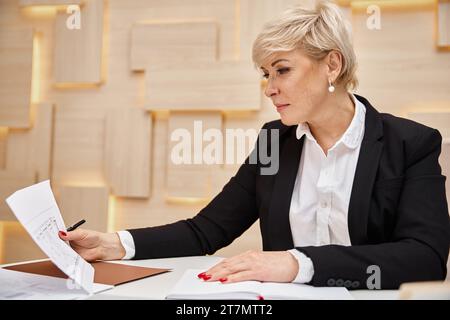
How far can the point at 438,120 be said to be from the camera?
5.67 ft

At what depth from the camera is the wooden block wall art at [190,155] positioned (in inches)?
76.1

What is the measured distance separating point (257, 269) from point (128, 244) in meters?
0.39

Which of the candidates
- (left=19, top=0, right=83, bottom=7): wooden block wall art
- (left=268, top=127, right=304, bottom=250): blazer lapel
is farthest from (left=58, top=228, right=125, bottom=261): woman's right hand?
(left=19, top=0, right=83, bottom=7): wooden block wall art

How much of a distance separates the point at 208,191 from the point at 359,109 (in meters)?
0.91

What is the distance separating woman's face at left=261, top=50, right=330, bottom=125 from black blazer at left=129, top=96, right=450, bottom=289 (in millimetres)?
103

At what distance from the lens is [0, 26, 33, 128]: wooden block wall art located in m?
2.12

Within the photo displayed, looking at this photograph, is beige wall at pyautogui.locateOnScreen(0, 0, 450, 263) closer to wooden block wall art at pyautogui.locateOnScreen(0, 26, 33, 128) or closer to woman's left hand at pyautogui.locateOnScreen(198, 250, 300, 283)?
wooden block wall art at pyautogui.locateOnScreen(0, 26, 33, 128)

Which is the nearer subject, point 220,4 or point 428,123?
point 428,123

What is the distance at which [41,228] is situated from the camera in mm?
736

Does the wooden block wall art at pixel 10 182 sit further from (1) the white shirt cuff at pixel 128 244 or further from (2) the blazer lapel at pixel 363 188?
(2) the blazer lapel at pixel 363 188

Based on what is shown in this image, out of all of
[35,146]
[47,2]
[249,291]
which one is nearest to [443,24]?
[249,291]

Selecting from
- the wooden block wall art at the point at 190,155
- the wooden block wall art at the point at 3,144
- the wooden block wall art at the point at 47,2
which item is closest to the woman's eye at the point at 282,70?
the wooden block wall art at the point at 190,155
